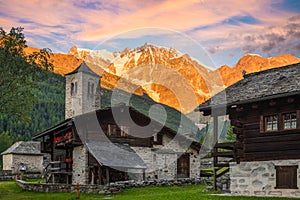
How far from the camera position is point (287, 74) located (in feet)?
83.4

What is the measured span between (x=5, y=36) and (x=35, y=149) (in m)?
Answer: 35.4

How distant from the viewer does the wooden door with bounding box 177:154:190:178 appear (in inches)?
1738

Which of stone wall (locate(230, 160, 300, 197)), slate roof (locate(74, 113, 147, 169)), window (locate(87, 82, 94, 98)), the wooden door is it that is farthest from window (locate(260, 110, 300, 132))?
window (locate(87, 82, 94, 98))

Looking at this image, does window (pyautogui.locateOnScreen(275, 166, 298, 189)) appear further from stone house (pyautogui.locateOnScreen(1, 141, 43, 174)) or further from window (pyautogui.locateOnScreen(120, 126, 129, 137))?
stone house (pyautogui.locateOnScreen(1, 141, 43, 174))

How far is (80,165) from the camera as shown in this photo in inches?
1531

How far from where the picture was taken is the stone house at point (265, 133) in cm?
2267

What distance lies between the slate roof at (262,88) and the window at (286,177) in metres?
3.54

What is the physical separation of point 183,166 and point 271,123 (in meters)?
21.6

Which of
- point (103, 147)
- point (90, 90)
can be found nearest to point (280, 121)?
point (103, 147)

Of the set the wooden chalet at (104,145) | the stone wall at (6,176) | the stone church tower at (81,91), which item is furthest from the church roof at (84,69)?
the wooden chalet at (104,145)

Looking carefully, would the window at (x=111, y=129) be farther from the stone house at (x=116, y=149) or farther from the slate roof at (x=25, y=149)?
the slate roof at (x=25, y=149)

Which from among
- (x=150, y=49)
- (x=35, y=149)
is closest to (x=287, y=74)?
(x=35, y=149)

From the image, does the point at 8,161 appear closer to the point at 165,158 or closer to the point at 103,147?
the point at 165,158

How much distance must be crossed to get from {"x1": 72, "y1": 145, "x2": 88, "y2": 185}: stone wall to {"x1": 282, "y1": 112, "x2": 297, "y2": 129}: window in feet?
63.8
